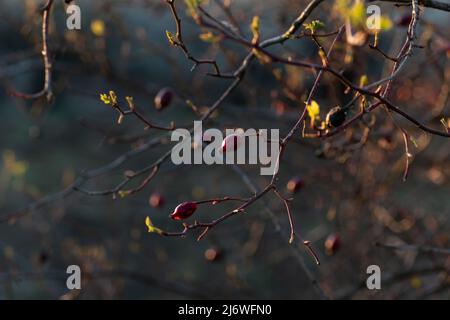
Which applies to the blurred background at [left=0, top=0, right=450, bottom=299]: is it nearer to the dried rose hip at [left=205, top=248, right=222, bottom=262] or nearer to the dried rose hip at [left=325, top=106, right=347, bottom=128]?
the dried rose hip at [left=205, top=248, right=222, bottom=262]

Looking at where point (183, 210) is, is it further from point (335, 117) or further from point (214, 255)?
point (214, 255)

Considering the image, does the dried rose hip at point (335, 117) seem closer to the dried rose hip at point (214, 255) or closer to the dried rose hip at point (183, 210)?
the dried rose hip at point (183, 210)

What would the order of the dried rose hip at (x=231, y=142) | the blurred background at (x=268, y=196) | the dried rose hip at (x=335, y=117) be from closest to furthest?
the dried rose hip at (x=335, y=117)
the dried rose hip at (x=231, y=142)
the blurred background at (x=268, y=196)

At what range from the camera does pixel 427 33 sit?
8.94 feet

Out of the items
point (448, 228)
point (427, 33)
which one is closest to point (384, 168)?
point (448, 228)

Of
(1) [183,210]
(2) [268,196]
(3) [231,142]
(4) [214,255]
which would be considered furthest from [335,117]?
(2) [268,196]

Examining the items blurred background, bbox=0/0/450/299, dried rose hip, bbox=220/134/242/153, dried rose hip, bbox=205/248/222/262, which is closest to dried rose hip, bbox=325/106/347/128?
dried rose hip, bbox=220/134/242/153

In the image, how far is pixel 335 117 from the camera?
1728mm

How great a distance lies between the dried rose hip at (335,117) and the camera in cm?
172

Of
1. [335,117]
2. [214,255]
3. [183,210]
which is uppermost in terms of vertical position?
[214,255]

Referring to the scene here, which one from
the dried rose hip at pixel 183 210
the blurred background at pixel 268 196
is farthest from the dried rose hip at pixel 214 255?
the dried rose hip at pixel 183 210

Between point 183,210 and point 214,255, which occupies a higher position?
point 214,255

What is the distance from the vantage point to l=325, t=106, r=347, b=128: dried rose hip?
172 centimetres

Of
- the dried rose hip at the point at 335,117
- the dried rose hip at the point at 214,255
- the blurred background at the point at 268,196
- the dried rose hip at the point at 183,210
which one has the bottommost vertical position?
the dried rose hip at the point at 183,210
